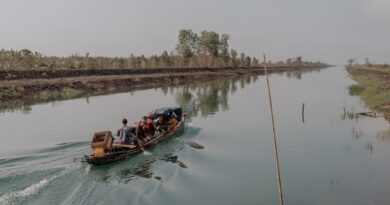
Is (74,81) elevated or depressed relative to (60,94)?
elevated

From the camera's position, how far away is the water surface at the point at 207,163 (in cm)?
1283

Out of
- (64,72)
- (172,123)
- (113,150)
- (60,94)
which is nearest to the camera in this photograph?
(113,150)

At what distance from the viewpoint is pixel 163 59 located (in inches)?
3278

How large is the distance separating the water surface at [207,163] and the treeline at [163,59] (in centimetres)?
2637

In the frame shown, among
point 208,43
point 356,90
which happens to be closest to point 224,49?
point 208,43

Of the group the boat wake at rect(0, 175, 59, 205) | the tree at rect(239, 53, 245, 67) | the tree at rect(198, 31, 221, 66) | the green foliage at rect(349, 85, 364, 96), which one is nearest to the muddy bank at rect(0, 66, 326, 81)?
the tree at rect(198, 31, 221, 66)

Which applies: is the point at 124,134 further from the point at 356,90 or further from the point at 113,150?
the point at 356,90

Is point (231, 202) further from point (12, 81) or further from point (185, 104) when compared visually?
point (12, 81)

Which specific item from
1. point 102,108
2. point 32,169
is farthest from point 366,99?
point 32,169

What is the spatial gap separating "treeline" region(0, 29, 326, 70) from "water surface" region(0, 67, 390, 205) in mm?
26370

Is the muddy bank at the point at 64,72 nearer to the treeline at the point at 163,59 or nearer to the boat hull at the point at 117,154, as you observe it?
the treeline at the point at 163,59

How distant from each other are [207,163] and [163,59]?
67.7 meters

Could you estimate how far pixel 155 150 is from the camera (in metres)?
18.8

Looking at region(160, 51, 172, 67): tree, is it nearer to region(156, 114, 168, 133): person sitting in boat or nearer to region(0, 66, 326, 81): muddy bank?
region(0, 66, 326, 81): muddy bank
